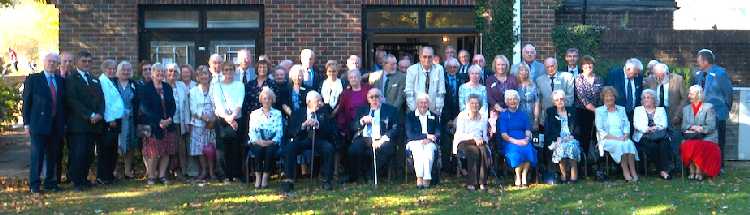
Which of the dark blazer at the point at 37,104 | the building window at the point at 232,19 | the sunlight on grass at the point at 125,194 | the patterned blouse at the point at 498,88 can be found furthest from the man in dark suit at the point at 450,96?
the dark blazer at the point at 37,104

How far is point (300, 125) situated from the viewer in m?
9.90

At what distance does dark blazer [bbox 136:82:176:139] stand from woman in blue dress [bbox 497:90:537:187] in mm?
3747

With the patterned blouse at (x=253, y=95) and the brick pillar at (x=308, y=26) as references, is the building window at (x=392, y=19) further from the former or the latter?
the patterned blouse at (x=253, y=95)

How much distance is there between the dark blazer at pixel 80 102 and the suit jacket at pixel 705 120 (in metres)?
6.76

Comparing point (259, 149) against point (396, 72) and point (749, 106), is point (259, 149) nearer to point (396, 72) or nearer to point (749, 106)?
point (396, 72)

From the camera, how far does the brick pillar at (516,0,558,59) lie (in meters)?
13.8

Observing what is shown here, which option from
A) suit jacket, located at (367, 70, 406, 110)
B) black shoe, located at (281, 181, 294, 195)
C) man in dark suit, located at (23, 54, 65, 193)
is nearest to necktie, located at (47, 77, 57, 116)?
man in dark suit, located at (23, 54, 65, 193)

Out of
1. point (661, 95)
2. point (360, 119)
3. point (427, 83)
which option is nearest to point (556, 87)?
point (661, 95)

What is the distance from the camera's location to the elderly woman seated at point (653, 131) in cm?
1035

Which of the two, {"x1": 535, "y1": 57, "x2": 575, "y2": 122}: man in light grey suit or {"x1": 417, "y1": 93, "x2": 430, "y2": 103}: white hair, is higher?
{"x1": 535, "y1": 57, "x2": 575, "y2": 122}: man in light grey suit

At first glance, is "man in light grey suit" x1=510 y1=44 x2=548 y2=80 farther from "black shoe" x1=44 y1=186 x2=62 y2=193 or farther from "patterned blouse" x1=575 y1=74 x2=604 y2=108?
"black shoe" x1=44 y1=186 x2=62 y2=193

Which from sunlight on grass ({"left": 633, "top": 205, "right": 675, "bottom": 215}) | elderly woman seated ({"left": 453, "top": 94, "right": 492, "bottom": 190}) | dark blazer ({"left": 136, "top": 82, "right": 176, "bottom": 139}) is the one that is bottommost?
sunlight on grass ({"left": 633, "top": 205, "right": 675, "bottom": 215})

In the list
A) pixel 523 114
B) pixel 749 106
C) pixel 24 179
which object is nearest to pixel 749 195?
pixel 523 114

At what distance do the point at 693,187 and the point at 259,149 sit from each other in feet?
15.6
